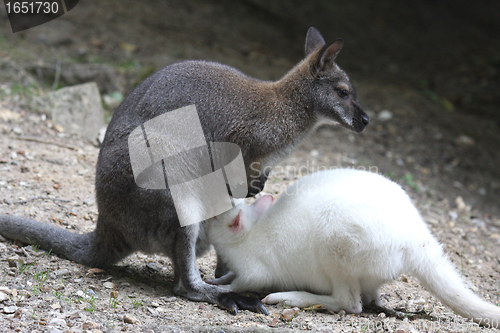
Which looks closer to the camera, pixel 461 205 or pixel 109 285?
pixel 109 285

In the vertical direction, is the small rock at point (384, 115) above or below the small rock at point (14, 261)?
below

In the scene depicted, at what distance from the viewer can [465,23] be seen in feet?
42.5

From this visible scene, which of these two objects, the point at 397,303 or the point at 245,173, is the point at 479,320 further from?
the point at 245,173

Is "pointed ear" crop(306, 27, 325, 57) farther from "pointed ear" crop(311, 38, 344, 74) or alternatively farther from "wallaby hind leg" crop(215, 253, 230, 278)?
"wallaby hind leg" crop(215, 253, 230, 278)

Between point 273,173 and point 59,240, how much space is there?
3.04m

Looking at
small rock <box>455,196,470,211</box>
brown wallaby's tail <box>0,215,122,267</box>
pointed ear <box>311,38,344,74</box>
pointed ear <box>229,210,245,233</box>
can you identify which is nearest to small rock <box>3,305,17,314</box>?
brown wallaby's tail <box>0,215,122,267</box>

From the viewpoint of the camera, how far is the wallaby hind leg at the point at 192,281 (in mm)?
4000

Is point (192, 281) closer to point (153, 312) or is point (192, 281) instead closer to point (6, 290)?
point (153, 312)

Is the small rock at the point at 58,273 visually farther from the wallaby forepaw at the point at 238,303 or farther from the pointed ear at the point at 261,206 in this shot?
the pointed ear at the point at 261,206

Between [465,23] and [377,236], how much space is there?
→ 11179 mm

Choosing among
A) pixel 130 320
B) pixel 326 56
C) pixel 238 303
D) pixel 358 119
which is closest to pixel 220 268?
pixel 238 303

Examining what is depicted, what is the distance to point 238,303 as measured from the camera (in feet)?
13.1

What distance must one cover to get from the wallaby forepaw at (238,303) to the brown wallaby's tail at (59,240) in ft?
3.62

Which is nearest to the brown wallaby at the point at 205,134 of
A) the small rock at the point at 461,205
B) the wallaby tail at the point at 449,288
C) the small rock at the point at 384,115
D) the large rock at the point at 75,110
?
the wallaby tail at the point at 449,288
